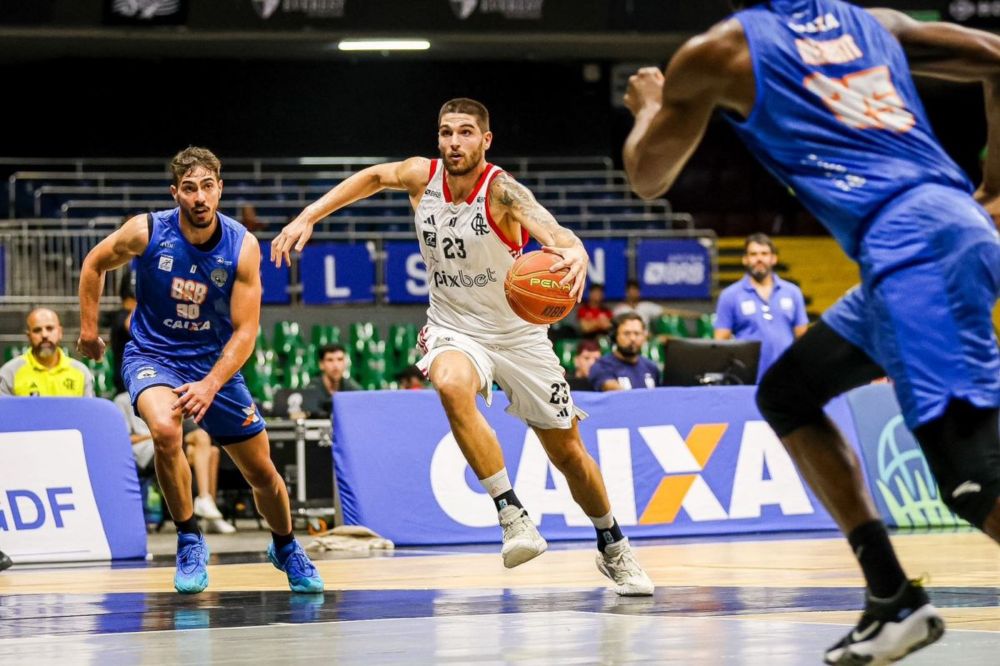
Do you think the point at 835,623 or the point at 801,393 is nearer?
the point at 801,393

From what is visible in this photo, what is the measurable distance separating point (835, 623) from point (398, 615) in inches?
68.7

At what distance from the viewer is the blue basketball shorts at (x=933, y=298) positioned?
390cm

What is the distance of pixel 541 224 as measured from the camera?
23.6 feet

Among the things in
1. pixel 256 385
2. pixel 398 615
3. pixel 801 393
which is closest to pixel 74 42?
pixel 256 385

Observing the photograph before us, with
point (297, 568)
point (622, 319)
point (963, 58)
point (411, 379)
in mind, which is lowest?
point (297, 568)

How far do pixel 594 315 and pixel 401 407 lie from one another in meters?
7.88

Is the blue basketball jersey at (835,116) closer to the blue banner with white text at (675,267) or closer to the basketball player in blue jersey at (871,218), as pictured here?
the basketball player in blue jersey at (871,218)

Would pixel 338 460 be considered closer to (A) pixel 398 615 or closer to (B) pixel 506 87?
(A) pixel 398 615

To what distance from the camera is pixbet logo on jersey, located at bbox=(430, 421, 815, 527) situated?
11.1 m

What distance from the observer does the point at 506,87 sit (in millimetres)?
28438

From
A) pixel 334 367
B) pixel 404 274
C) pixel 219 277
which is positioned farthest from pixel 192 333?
pixel 404 274

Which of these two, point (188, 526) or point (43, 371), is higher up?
point (43, 371)

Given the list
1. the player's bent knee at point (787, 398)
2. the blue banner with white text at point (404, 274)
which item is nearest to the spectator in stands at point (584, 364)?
the blue banner with white text at point (404, 274)

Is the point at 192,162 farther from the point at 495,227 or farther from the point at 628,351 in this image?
the point at 628,351
